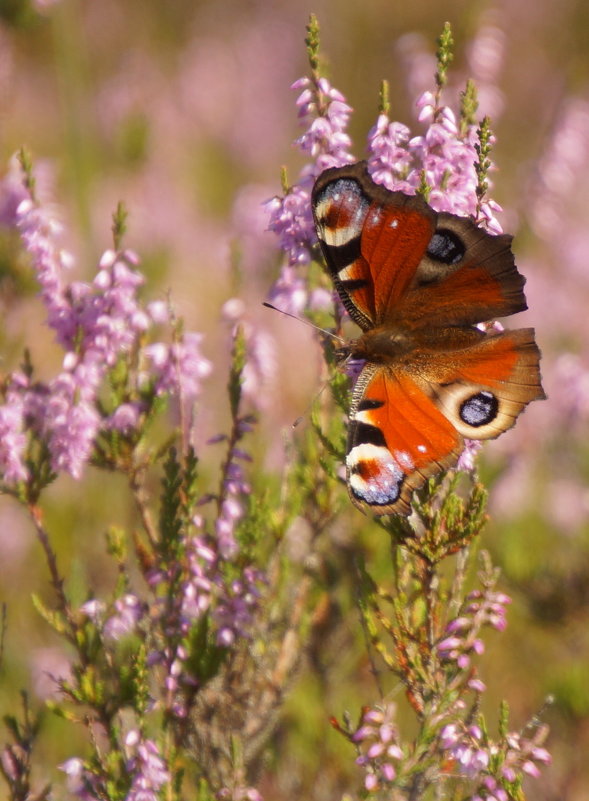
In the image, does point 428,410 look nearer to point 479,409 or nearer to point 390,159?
point 479,409

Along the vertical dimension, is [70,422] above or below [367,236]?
below

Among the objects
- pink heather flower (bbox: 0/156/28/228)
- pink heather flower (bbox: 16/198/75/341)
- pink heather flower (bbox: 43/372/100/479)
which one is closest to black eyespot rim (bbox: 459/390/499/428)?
pink heather flower (bbox: 43/372/100/479)

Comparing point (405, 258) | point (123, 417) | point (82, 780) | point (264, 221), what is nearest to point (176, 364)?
point (123, 417)

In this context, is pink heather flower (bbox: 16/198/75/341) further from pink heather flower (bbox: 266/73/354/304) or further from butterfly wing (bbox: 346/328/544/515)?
butterfly wing (bbox: 346/328/544/515)

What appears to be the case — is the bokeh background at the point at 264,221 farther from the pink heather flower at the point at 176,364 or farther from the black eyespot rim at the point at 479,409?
the black eyespot rim at the point at 479,409

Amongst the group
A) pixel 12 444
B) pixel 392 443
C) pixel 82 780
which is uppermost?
pixel 392 443

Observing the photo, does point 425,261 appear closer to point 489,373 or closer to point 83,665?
point 489,373
